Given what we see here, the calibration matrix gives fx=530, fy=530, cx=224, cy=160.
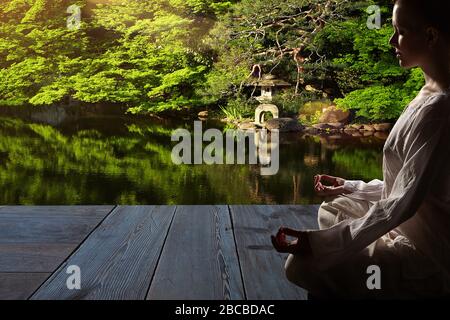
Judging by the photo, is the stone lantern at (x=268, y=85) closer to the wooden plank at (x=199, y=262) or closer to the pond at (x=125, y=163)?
the pond at (x=125, y=163)

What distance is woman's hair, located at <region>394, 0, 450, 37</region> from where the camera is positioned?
0.97 meters

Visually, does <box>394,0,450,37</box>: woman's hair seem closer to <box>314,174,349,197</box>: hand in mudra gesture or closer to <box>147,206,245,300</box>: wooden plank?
<box>314,174,349,197</box>: hand in mudra gesture

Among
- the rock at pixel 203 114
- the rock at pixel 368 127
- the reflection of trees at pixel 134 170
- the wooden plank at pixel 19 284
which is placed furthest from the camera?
the rock at pixel 203 114

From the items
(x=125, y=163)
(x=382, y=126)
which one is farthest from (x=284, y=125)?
(x=125, y=163)

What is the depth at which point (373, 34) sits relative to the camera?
6.34 metres

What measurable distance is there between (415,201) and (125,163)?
5.88 meters

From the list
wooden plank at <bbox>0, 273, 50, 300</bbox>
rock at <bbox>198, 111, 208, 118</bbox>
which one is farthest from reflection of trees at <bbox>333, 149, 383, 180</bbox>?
wooden plank at <bbox>0, 273, 50, 300</bbox>

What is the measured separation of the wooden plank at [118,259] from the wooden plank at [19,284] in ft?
0.09

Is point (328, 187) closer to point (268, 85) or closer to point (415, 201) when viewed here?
point (415, 201)

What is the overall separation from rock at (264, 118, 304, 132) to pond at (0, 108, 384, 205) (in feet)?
0.28

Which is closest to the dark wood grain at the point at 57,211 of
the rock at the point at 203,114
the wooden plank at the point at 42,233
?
the wooden plank at the point at 42,233

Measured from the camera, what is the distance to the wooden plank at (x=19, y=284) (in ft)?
4.58

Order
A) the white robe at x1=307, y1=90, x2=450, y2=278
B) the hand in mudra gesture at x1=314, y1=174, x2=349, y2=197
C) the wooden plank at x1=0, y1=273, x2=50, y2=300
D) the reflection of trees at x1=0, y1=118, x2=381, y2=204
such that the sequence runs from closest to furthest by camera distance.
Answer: the white robe at x1=307, y1=90, x2=450, y2=278 → the hand in mudra gesture at x1=314, y1=174, x2=349, y2=197 → the wooden plank at x1=0, y1=273, x2=50, y2=300 → the reflection of trees at x1=0, y1=118, x2=381, y2=204

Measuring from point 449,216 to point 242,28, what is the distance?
5.51m
